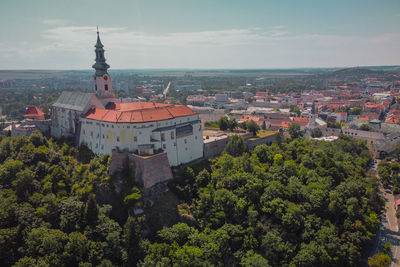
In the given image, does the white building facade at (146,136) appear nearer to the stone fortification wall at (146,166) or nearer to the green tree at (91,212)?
the stone fortification wall at (146,166)

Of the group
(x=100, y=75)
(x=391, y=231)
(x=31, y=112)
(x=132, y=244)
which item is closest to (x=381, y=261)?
(x=391, y=231)

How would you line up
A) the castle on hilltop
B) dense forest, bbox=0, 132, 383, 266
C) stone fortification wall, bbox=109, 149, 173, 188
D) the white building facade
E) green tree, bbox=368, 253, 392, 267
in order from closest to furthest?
dense forest, bbox=0, 132, 383, 266
green tree, bbox=368, 253, 392, 267
stone fortification wall, bbox=109, 149, 173, 188
the white building facade
the castle on hilltop

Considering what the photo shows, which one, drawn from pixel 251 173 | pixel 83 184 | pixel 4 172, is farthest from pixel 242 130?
pixel 4 172

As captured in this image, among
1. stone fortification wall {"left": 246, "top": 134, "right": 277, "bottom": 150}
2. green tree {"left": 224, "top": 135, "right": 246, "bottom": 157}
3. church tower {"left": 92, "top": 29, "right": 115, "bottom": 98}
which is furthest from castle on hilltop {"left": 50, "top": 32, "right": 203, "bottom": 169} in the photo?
stone fortification wall {"left": 246, "top": 134, "right": 277, "bottom": 150}

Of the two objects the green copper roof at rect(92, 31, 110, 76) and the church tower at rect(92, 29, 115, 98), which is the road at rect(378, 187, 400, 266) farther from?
the green copper roof at rect(92, 31, 110, 76)

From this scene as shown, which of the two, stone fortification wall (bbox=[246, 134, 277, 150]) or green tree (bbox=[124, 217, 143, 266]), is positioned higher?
stone fortification wall (bbox=[246, 134, 277, 150])

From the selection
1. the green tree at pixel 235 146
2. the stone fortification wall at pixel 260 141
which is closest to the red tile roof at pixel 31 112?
the green tree at pixel 235 146

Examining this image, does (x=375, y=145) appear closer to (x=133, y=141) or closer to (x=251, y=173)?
(x=251, y=173)
